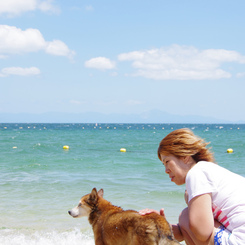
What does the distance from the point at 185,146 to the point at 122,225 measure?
129cm

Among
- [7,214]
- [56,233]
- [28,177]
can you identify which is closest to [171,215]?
[56,233]

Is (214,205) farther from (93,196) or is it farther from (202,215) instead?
(93,196)

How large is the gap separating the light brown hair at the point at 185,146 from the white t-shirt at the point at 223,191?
27 centimetres

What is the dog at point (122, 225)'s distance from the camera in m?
3.75

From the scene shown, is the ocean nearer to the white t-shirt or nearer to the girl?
the girl

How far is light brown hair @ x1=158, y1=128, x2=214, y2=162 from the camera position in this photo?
3570mm

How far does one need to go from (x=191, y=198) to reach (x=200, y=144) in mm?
602

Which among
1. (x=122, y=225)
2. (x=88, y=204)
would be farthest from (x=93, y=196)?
(x=122, y=225)

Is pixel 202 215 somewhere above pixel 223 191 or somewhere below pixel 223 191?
below

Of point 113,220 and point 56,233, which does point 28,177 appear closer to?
point 56,233

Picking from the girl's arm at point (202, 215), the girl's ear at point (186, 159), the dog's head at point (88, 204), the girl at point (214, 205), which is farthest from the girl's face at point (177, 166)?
the dog's head at point (88, 204)

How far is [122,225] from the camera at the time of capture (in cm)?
416

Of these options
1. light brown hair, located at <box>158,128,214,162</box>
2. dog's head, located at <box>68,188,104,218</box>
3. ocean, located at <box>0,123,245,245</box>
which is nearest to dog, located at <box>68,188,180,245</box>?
dog's head, located at <box>68,188,104,218</box>

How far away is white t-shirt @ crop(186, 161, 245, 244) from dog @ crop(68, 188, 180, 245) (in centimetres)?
68
